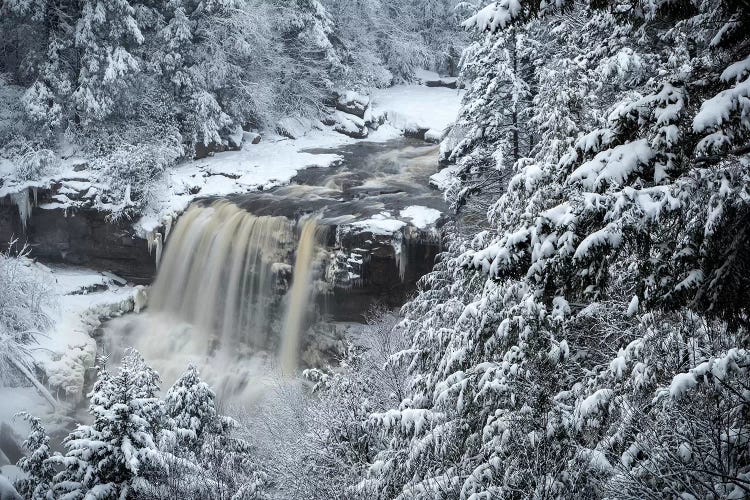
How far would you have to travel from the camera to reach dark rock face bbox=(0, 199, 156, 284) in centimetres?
2195

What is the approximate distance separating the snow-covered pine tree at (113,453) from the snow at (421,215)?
422 inches

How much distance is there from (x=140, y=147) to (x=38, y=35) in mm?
7550

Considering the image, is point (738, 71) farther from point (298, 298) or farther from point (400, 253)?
point (298, 298)

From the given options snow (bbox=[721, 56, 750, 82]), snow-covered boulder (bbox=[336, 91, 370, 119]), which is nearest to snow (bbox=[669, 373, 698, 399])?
snow (bbox=[721, 56, 750, 82])

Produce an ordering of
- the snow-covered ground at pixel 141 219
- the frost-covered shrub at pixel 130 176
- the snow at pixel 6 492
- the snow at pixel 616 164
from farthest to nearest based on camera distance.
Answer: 1. the frost-covered shrub at pixel 130 176
2. the snow-covered ground at pixel 141 219
3. the snow at pixel 616 164
4. the snow at pixel 6 492

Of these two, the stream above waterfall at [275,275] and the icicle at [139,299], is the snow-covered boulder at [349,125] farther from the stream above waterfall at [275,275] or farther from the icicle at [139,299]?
the icicle at [139,299]

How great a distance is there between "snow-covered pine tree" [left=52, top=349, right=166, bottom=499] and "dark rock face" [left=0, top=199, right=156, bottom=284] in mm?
13750

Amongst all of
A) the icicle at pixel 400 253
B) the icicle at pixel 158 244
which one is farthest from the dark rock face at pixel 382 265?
the icicle at pixel 158 244

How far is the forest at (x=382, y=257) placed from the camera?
429 cm

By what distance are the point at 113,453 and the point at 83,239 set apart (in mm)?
15918

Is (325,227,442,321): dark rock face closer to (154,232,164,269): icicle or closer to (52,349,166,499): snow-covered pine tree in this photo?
(154,232,164,269): icicle

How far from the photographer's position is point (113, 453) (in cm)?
895

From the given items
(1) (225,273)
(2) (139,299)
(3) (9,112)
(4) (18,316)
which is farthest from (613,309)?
(3) (9,112)

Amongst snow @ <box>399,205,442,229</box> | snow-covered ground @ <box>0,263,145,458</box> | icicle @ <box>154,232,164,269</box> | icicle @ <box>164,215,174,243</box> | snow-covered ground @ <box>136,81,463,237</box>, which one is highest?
snow-covered ground @ <box>136,81,463,237</box>
